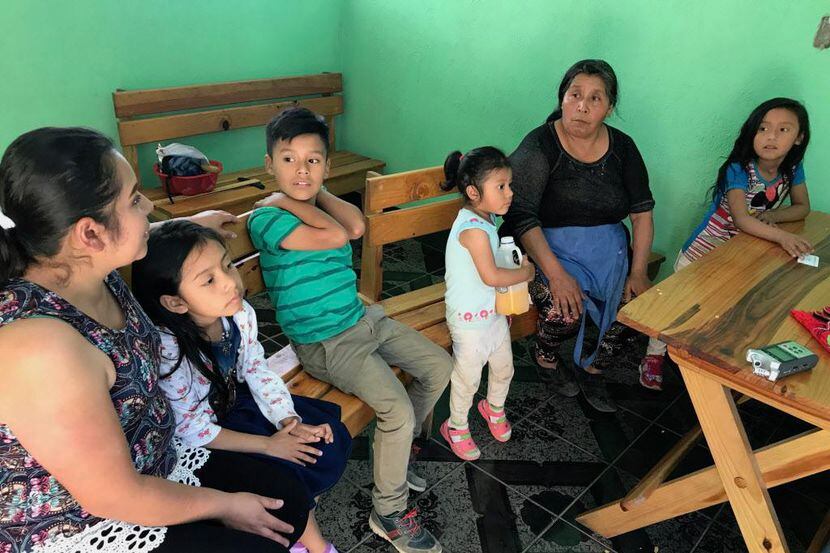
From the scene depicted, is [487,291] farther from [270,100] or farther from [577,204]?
[270,100]

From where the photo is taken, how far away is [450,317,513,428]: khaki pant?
90.0 inches

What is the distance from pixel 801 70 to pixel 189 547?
308cm

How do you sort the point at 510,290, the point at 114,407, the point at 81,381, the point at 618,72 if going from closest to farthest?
the point at 81,381 → the point at 114,407 → the point at 510,290 → the point at 618,72

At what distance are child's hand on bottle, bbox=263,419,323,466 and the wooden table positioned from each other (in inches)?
37.7

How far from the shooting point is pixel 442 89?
4094 millimetres

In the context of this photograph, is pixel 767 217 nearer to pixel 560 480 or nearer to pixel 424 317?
pixel 560 480

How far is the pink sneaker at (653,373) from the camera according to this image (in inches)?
117

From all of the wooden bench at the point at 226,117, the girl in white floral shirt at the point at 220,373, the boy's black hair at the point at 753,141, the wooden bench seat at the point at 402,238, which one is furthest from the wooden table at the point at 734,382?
the wooden bench at the point at 226,117

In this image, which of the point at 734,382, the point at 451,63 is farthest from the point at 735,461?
the point at 451,63

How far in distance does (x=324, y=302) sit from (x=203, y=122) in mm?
2450

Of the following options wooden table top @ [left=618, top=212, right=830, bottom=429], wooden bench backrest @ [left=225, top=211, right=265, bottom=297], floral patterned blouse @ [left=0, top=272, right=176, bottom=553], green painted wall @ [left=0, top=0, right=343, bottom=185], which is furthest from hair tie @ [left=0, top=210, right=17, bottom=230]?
green painted wall @ [left=0, top=0, right=343, bottom=185]

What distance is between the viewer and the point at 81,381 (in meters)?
1.03

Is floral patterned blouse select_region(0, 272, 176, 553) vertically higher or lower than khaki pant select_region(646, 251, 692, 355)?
higher

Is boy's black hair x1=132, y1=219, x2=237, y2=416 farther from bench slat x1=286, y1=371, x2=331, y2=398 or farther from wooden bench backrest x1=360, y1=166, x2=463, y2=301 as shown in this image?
wooden bench backrest x1=360, y1=166, x2=463, y2=301
